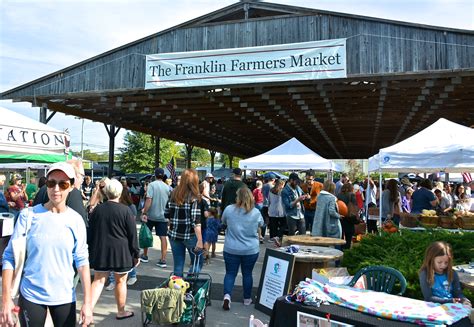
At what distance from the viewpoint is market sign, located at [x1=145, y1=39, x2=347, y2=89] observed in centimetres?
949

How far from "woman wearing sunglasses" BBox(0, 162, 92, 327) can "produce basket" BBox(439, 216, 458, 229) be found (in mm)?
6397

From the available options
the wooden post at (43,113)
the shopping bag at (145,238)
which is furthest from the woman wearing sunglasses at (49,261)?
the wooden post at (43,113)

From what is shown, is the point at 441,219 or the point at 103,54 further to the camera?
the point at 103,54

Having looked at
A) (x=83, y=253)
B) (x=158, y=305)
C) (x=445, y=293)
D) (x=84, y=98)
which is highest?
(x=84, y=98)

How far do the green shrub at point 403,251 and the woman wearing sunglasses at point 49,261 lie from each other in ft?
10.3

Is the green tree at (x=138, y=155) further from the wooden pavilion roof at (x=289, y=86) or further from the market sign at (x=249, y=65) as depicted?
the market sign at (x=249, y=65)

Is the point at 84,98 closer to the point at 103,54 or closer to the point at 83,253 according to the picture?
the point at 103,54

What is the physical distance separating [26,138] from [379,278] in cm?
433

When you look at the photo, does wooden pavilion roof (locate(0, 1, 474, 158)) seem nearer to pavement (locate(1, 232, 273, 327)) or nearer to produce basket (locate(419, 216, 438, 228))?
produce basket (locate(419, 216, 438, 228))

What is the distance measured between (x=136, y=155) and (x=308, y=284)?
174ft

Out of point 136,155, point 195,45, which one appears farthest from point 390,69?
point 136,155

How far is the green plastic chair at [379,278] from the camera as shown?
4.04 meters

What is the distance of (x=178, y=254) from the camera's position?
546cm

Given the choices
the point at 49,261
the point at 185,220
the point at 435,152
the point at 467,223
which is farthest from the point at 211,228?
the point at 49,261
